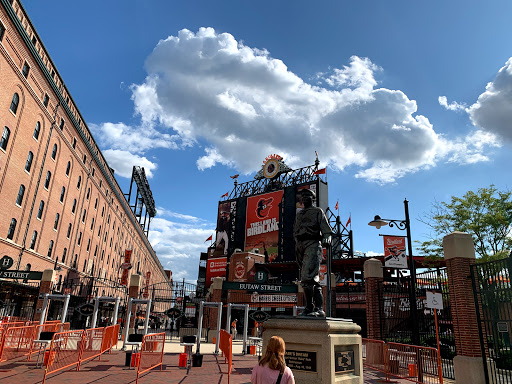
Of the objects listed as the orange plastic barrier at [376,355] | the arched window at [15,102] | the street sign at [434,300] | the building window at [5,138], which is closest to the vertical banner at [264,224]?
the building window at [5,138]

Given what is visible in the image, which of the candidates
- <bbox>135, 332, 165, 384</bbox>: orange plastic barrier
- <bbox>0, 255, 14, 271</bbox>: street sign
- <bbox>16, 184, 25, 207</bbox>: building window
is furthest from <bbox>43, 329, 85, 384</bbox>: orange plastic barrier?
<bbox>16, 184, 25, 207</bbox>: building window

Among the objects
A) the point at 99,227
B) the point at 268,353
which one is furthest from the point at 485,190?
the point at 99,227

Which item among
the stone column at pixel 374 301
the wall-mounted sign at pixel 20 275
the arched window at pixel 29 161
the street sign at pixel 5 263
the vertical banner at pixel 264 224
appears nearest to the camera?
the stone column at pixel 374 301

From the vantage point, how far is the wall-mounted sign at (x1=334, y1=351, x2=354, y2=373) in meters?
6.85

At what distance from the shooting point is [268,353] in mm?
4219

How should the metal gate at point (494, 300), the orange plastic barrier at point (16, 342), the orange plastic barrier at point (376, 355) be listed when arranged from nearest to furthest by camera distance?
1. the metal gate at point (494, 300)
2. the orange plastic barrier at point (16, 342)
3. the orange plastic barrier at point (376, 355)

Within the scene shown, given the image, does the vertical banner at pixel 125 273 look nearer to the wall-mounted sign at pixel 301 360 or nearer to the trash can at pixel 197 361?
the trash can at pixel 197 361

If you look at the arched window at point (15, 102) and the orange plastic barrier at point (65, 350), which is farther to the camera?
the arched window at point (15, 102)

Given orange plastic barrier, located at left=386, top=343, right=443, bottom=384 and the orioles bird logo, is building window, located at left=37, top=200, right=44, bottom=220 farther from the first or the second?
the orioles bird logo

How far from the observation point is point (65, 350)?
36.9 ft

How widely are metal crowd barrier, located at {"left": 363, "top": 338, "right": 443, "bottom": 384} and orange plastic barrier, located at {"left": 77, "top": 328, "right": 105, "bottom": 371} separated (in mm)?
10566

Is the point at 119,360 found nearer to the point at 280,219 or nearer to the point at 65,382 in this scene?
the point at 65,382

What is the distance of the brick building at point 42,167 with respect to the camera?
86.3ft

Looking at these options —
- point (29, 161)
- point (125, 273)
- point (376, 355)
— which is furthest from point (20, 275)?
point (125, 273)
